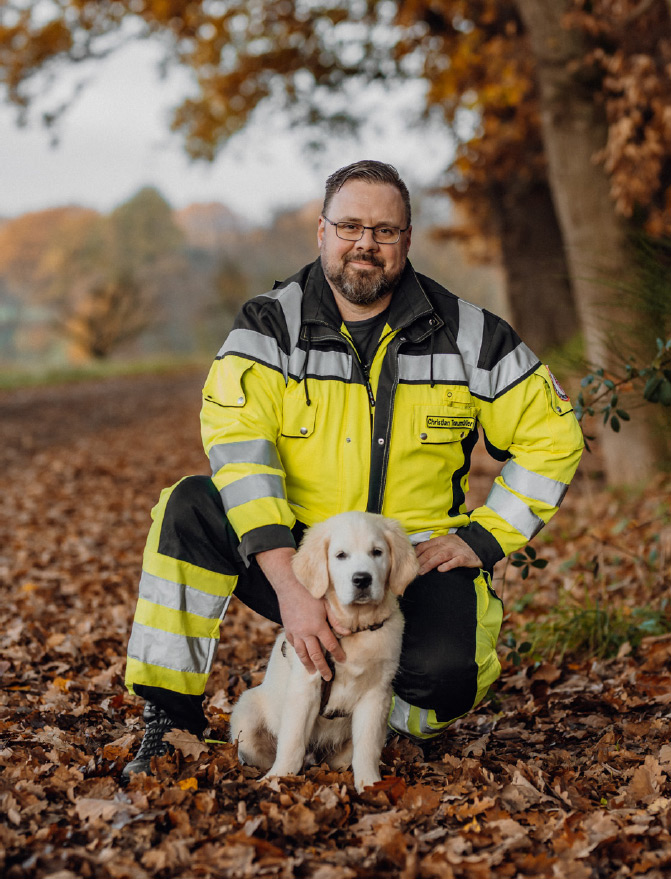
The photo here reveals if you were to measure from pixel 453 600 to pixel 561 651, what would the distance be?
1342 mm

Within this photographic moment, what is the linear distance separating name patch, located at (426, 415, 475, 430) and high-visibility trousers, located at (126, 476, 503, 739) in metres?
0.54

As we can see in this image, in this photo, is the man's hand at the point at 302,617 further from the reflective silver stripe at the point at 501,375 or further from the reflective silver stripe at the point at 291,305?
the reflective silver stripe at the point at 501,375

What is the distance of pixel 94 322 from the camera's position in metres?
33.6

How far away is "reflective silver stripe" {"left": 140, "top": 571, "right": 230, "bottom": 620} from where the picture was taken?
2879 mm

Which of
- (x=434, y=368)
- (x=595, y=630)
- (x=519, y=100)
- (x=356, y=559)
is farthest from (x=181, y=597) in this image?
(x=519, y=100)

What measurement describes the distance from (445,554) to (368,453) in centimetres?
46

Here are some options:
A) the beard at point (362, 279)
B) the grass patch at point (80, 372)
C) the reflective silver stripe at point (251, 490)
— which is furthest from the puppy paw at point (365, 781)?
the grass patch at point (80, 372)

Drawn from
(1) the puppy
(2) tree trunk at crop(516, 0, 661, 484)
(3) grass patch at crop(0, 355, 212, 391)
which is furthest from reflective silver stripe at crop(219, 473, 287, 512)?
(3) grass patch at crop(0, 355, 212, 391)

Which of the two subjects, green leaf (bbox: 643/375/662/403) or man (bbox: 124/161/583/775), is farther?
green leaf (bbox: 643/375/662/403)

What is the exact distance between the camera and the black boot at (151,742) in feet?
9.21

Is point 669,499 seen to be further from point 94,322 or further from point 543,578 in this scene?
point 94,322

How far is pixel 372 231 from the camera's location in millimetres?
3156

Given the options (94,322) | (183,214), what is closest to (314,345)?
(94,322)

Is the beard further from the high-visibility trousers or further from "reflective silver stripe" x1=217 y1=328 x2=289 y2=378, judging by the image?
the high-visibility trousers
